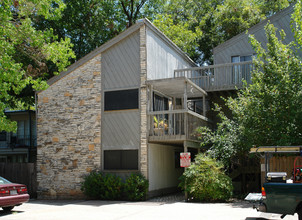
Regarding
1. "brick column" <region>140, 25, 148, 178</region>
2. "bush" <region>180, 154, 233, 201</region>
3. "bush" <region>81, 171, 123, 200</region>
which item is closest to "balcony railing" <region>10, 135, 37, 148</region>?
"bush" <region>81, 171, 123, 200</region>

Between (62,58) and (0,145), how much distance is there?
15.0 m

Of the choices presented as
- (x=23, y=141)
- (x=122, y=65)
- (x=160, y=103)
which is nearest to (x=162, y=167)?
(x=160, y=103)

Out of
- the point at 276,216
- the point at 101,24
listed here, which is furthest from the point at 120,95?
the point at 101,24

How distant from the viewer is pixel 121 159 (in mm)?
16547

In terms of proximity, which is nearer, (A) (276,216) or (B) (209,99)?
(A) (276,216)

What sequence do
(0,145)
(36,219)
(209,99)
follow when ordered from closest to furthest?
(36,219) → (209,99) → (0,145)

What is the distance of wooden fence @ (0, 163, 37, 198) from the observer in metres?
18.1

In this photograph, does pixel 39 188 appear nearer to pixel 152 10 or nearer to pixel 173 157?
pixel 173 157

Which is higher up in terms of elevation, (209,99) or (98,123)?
(209,99)

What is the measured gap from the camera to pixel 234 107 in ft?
52.1

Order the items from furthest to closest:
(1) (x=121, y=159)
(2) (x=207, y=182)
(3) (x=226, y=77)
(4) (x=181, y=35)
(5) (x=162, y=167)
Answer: (4) (x=181, y=35), (3) (x=226, y=77), (5) (x=162, y=167), (1) (x=121, y=159), (2) (x=207, y=182)

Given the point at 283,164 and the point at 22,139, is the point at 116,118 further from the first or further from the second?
the point at 22,139

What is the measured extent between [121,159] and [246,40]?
10.1 m

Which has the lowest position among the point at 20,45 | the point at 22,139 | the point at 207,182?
the point at 207,182
